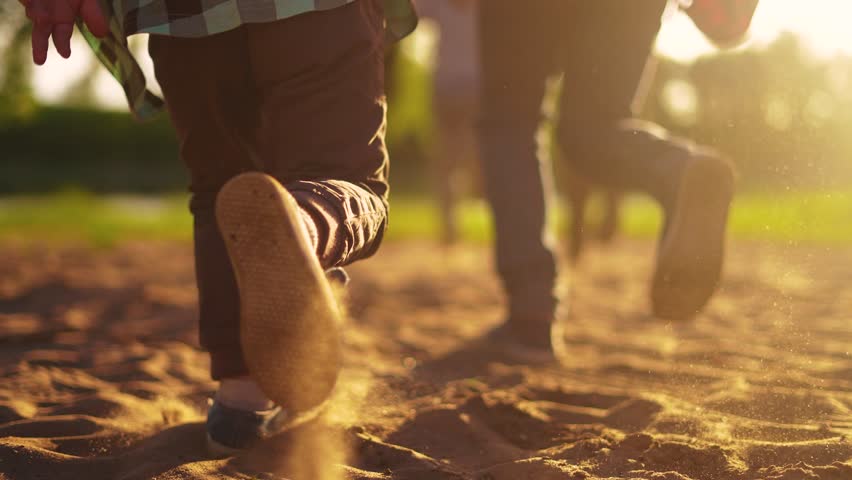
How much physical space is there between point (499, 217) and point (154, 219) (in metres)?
6.89

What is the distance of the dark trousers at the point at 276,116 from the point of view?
143 centimetres

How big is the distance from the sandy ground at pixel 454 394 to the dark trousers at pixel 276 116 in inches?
11.8

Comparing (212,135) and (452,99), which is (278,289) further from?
(452,99)

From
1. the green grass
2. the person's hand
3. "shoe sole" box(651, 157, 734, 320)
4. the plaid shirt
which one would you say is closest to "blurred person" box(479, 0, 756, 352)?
"shoe sole" box(651, 157, 734, 320)

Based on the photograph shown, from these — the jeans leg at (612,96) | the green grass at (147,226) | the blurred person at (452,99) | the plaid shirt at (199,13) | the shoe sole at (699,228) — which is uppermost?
the plaid shirt at (199,13)

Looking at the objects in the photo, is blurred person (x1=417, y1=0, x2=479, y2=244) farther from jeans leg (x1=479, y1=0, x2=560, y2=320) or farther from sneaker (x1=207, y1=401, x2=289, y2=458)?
sneaker (x1=207, y1=401, x2=289, y2=458)

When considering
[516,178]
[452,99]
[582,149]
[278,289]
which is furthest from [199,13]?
[452,99]

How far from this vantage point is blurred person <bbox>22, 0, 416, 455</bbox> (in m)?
1.12

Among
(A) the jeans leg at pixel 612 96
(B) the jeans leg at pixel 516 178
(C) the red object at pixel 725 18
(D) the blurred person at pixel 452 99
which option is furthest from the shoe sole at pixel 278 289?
(D) the blurred person at pixel 452 99

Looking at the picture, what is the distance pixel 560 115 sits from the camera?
85.0 inches

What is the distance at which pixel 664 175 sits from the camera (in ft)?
5.98

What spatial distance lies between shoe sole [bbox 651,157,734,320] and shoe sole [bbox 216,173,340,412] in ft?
3.06

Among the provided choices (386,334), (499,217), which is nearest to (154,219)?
(386,334)

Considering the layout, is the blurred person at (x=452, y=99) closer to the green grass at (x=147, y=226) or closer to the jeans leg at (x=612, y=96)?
the green grass at (x=147, y=226)
